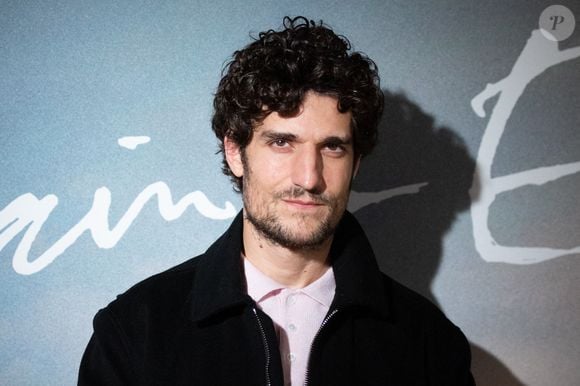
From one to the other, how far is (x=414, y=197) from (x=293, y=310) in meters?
0.56

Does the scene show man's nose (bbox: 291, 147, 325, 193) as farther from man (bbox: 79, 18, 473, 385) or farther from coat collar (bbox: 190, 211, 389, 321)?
coat collar (bbox: 190, 211, 389, 321)

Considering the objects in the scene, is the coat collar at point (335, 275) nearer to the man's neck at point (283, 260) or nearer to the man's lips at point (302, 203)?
the man's neck at point (283, 260)

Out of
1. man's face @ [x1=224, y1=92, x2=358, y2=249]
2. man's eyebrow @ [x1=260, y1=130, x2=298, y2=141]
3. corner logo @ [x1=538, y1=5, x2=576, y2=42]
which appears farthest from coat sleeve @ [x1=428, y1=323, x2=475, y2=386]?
corner logo @ [x1=538, y1=5, x2=576, y2=42]

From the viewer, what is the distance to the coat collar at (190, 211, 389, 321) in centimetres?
128

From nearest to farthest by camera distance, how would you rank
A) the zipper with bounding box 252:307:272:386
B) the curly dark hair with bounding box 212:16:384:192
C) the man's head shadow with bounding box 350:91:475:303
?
the zipper with bounding box 252:307:272:386, the curly dark hair with bounding box 212:16:384:192, the man's head shadow with bounding box 350:91:475:303

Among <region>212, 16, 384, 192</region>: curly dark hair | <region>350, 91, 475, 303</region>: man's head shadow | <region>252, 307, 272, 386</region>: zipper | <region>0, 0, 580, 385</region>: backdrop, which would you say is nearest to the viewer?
<region>252, 307, 272, 386</region>: zipper

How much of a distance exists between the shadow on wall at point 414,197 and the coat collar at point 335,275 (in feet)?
0.77

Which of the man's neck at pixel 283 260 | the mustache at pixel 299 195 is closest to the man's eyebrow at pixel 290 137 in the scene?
the mustache at pixel 299 195

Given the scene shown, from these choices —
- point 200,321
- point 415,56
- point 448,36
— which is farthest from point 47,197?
point 448,36

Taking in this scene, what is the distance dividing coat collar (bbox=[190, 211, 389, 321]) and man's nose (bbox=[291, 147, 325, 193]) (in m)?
0.21

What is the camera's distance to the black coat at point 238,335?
1260 millimetres

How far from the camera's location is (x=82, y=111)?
1532 mm

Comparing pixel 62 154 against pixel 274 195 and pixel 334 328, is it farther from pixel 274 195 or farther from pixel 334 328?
pixel 334 328

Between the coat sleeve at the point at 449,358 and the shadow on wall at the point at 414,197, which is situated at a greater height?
the shadow on wall at the point at 414,197
